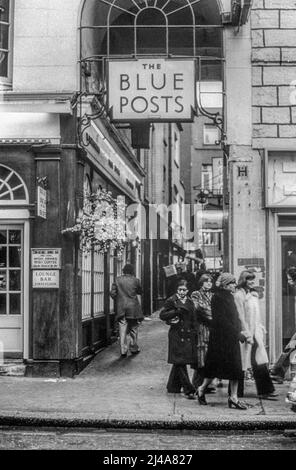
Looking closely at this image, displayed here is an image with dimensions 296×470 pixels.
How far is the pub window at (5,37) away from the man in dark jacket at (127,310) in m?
4.64

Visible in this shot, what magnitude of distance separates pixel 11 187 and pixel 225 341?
191 inches

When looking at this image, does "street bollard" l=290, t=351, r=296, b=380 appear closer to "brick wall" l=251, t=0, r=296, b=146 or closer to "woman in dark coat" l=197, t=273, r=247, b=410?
"woman in dark coat" l=197, t=273, r=247, b=410

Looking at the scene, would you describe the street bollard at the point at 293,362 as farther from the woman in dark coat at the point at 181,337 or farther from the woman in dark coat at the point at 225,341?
the woman in dark coat at the point at 181,337

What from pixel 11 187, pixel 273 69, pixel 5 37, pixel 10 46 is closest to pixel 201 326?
pixel 11 187

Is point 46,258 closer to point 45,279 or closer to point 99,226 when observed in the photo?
point 45,279

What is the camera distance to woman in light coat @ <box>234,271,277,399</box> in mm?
11648

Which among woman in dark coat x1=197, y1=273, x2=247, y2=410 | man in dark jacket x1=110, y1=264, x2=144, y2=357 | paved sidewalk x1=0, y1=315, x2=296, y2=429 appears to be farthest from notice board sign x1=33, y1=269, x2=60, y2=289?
woman in dark coat x1=197, y1=273, x2=247, y2=410

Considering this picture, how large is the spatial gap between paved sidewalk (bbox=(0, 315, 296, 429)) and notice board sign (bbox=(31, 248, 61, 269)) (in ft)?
6.15

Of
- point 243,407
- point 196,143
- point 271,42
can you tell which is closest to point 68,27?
point 271,42

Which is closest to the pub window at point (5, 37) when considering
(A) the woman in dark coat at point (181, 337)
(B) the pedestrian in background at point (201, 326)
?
(A) the woman in dark coat at point (181, 337)

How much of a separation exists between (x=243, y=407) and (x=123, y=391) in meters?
2.21
